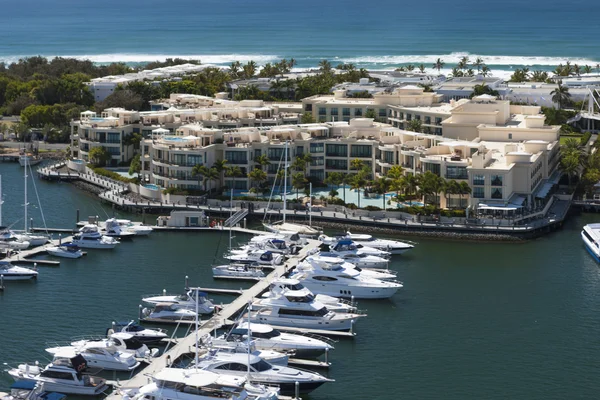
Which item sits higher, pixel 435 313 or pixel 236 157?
pixel 236 157

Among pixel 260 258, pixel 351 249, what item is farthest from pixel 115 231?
pixel 351 249

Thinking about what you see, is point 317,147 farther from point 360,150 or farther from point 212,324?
point 212,324

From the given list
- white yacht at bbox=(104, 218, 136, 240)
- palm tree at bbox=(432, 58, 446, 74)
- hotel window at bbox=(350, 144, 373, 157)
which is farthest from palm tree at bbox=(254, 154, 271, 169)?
palm tree at bbox=(432, 58, 446, 74)

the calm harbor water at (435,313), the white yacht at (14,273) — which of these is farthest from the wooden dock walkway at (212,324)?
the white yacht at (14,273)

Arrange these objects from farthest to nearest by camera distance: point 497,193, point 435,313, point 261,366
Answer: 1. point 497,193
2. point 435,313
3. point 261,366

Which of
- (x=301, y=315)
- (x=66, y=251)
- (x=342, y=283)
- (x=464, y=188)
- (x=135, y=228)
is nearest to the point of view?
(x=301, y=315)

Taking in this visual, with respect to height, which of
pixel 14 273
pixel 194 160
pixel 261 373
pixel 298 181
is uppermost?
pixel 194 160

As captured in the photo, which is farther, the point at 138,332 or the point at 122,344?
the point at 138,332

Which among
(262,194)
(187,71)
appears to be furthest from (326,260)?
(187,71)
